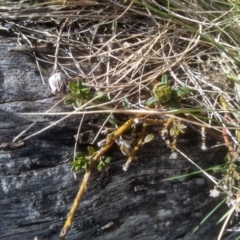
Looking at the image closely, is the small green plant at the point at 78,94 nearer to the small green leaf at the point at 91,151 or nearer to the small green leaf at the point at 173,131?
the small green leaf at the point at 91,151

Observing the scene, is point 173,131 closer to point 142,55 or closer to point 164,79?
point 164,79

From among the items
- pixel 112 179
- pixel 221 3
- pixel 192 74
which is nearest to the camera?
pixel 112 179

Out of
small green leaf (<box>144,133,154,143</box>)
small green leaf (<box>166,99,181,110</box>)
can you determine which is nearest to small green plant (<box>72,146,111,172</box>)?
small green leaf (<box>144,133,154,143</box>)

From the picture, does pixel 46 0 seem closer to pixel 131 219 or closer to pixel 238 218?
pixel 131 219

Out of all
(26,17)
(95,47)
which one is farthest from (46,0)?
(95,47)

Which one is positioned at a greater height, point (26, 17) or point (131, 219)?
point (26, 17)

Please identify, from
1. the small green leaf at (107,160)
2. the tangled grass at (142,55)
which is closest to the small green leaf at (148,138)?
the tangled grass at (142,55)
